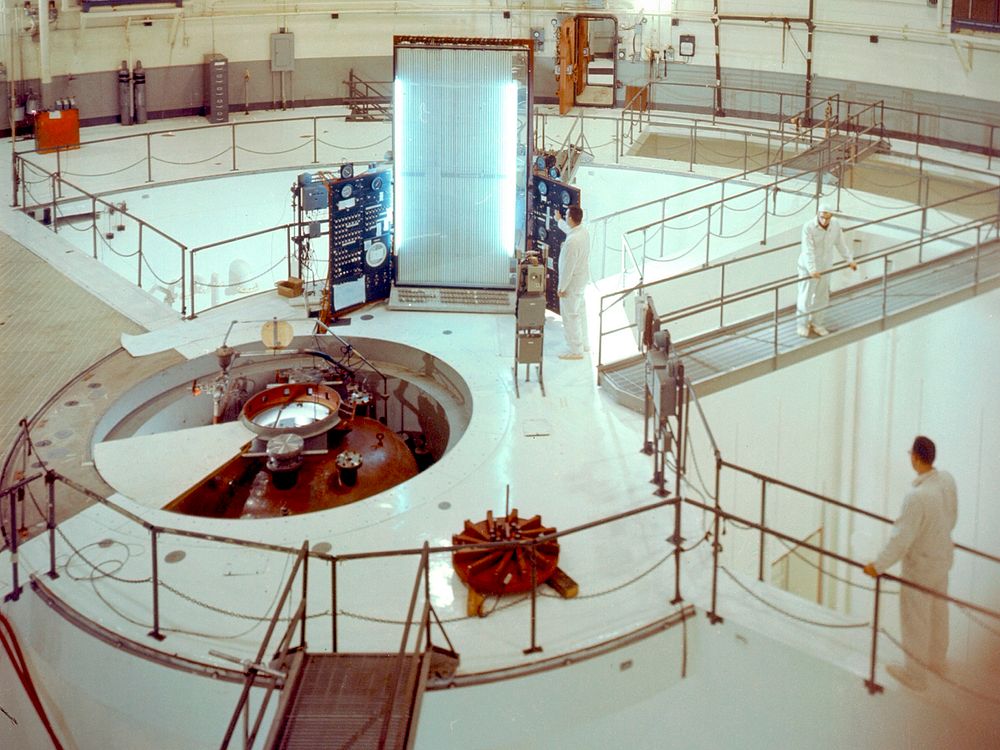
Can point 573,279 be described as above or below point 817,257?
below

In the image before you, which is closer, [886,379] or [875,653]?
[875,653]

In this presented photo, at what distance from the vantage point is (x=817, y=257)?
11.5 metres

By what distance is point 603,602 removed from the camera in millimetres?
7859

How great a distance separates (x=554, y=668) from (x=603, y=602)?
723 millimetres

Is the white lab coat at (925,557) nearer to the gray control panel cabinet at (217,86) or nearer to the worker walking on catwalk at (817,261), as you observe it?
the worker walking on catwalk at (817,261)

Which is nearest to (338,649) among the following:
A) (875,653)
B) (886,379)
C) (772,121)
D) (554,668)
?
(554,668)

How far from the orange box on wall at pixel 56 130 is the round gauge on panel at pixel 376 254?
7185mm

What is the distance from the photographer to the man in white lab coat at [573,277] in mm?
11391

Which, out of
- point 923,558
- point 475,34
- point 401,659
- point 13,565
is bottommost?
point 13,565

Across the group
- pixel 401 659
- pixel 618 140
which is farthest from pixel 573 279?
pixel 618 140

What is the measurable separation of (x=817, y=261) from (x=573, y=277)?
88.9 inches

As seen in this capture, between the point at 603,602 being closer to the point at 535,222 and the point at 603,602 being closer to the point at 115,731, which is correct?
the point at 115,731

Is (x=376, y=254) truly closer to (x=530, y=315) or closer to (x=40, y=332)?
(x=530, y=315)

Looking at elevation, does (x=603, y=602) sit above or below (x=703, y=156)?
below
